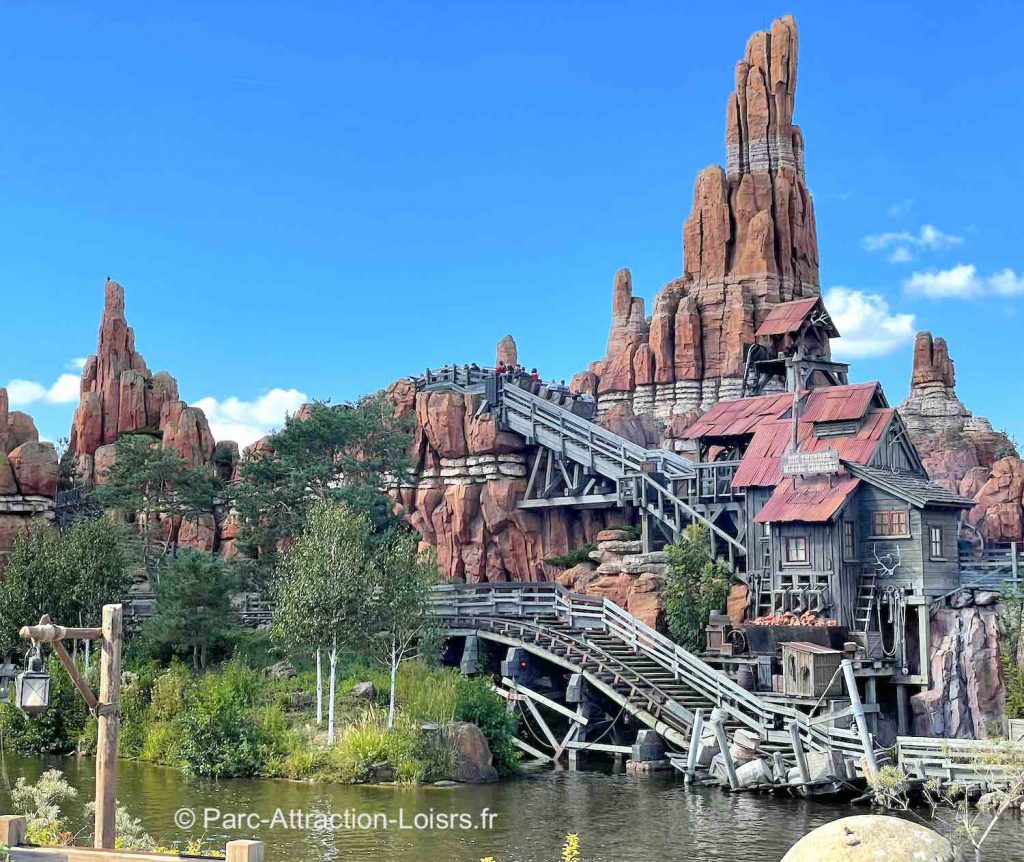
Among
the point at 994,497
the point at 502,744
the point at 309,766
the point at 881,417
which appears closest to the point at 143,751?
the point at 309,766

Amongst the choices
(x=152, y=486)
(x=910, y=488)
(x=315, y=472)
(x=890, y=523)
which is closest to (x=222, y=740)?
(x=315, y=472)

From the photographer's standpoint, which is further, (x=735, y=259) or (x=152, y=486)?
(x=735, y=259)

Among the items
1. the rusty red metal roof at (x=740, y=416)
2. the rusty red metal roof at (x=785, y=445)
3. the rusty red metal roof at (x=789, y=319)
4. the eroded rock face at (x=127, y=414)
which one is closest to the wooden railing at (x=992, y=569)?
the rusty red metal roof at (x=785, y=445)

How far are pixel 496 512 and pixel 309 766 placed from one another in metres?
23.2

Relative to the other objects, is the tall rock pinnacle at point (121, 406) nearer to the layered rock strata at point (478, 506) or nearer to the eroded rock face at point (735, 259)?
the layered rock strata at point (478, 506)

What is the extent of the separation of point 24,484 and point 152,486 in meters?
7.56

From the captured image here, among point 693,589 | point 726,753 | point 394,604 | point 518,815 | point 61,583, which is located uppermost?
point 61,583

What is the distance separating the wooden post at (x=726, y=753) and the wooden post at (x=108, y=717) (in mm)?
20025

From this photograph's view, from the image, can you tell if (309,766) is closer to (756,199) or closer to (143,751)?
(143,751)

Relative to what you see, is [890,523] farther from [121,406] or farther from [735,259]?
[735,259]

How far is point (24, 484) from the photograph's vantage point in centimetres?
5981

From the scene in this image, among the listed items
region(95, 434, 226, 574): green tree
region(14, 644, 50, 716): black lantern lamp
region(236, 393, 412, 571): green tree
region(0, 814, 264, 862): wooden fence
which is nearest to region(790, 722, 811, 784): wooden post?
region(236, 393, 412, 571): green tree

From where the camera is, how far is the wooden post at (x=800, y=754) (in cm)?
3198

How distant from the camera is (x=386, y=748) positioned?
3353 centimetres
